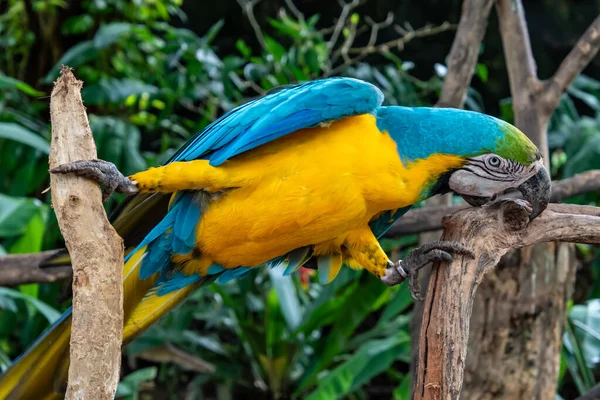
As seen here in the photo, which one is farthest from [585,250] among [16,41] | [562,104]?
[16,41]

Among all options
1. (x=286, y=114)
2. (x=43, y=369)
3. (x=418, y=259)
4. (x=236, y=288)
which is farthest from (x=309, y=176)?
(x=236, y=288)

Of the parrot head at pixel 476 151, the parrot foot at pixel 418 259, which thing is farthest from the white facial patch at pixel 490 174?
the parrot foot at pixel 418 259

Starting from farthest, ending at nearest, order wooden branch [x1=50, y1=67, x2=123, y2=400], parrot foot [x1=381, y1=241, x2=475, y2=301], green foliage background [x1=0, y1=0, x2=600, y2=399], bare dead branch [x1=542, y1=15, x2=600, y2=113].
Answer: green foliage background [x1=0, y1=0, x2=600, y2=399]
bare dead branch [x1=542, y1=15, x2=600, y2=113]
parrot foot [x1=381, y1=241, x2=475, y2=301]
wooden branch [x1=50, y1=67, x2=123, y2=400]

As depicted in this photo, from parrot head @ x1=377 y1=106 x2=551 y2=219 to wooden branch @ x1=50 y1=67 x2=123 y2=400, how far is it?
452mm

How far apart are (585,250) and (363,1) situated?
127cm

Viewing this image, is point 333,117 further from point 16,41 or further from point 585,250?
A: point 16,41

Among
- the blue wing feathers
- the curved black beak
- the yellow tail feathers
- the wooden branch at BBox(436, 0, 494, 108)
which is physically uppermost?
the yellow tail feathers

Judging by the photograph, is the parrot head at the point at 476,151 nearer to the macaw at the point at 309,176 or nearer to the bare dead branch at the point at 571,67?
the macaw at the point at 309,176

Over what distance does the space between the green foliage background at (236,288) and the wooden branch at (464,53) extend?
2.09 ft

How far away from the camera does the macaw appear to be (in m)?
0.95

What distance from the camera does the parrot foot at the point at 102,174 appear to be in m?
0.78

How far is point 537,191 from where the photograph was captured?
964 mm

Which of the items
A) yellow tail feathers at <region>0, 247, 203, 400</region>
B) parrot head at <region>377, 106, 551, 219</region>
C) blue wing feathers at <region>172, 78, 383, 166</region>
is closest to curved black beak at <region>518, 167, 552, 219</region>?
parrot head at <region>377, 106, 551, 219</region>

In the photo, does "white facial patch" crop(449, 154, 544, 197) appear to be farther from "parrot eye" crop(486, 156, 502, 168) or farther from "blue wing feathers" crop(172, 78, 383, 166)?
"blue wing feathers" crop(172, 78, 383, 166)
